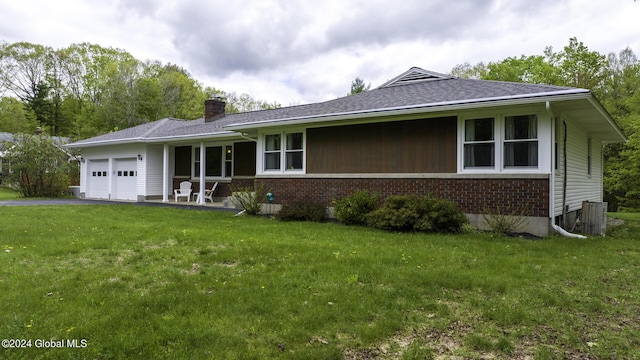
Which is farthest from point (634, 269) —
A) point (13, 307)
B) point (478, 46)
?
point (478, 46)

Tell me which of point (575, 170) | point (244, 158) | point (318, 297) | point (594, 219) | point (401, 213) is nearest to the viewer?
point (318, 297)

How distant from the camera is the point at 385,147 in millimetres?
10555

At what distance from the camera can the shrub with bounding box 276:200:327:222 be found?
10883mm

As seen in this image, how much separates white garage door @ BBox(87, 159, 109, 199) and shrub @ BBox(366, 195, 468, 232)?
16.7 metres

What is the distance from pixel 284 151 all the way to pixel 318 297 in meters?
8.74

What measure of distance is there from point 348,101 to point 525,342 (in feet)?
32.9

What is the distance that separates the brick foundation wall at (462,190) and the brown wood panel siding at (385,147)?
1.01ft

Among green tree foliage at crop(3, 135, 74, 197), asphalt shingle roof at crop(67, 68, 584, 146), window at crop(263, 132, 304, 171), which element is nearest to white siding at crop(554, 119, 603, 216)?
asphalt shingle roof at crop(67, 68, 584, 146)

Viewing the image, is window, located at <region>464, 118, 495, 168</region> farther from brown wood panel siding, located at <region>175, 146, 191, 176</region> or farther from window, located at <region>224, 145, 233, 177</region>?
brown wood panel siding, located at <region>175, 146, 191, 176</region>

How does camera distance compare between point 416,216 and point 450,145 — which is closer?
point 416,216

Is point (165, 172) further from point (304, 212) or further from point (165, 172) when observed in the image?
point (304, 212)

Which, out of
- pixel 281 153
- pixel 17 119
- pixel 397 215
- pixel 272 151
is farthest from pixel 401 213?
pixel 17 119

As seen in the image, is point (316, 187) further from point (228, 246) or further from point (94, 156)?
point (94, 156)

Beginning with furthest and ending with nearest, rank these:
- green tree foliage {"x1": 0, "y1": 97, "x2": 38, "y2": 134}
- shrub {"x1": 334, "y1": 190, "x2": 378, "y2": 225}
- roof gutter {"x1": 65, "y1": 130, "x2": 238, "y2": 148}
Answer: green tree foliage {"x1": 0, "y1": 97, "x2": 38, "y2": 134} < roof gutter {"x1": 65, "y1": 130, "x2": 238, "y2": 148} < shrub {"x1": 334, "y1": 190, "x2": 378, "y2": 225}
